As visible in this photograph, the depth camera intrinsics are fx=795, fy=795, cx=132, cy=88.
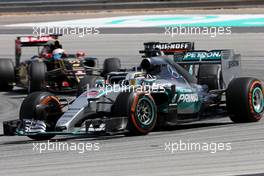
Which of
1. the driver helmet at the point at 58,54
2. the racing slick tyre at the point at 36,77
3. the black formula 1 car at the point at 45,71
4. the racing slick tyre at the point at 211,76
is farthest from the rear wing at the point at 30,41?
the racing slick tyre at the point at 211,76

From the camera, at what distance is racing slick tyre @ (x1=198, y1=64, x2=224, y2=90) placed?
13.6 meters

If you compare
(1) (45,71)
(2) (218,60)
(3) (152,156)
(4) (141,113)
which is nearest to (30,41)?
(1) (45,71)

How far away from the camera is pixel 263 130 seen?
11516 mm

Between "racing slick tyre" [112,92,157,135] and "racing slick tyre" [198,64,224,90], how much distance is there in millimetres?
2257

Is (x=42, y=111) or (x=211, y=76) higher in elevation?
(x=211, y=76)

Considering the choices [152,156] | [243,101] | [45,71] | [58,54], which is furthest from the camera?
[58,54]

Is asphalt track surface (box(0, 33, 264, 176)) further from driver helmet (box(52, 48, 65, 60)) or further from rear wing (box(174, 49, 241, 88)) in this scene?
driver helmet (box(52, 48, 65, 60))

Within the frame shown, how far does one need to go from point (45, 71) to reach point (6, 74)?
5.21ft

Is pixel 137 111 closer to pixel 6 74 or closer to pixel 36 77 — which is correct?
pixel 36 77

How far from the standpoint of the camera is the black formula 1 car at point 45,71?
19062 millimetres

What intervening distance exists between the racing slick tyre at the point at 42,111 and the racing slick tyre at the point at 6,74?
27.3 ft

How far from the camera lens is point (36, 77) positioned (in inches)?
746

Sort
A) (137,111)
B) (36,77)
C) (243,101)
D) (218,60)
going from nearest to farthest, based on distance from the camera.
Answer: (137,111) < (243,101) < (218,60) < (36,77)

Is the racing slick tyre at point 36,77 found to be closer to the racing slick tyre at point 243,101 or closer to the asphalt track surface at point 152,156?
the asphalt track surface at point 152,156
